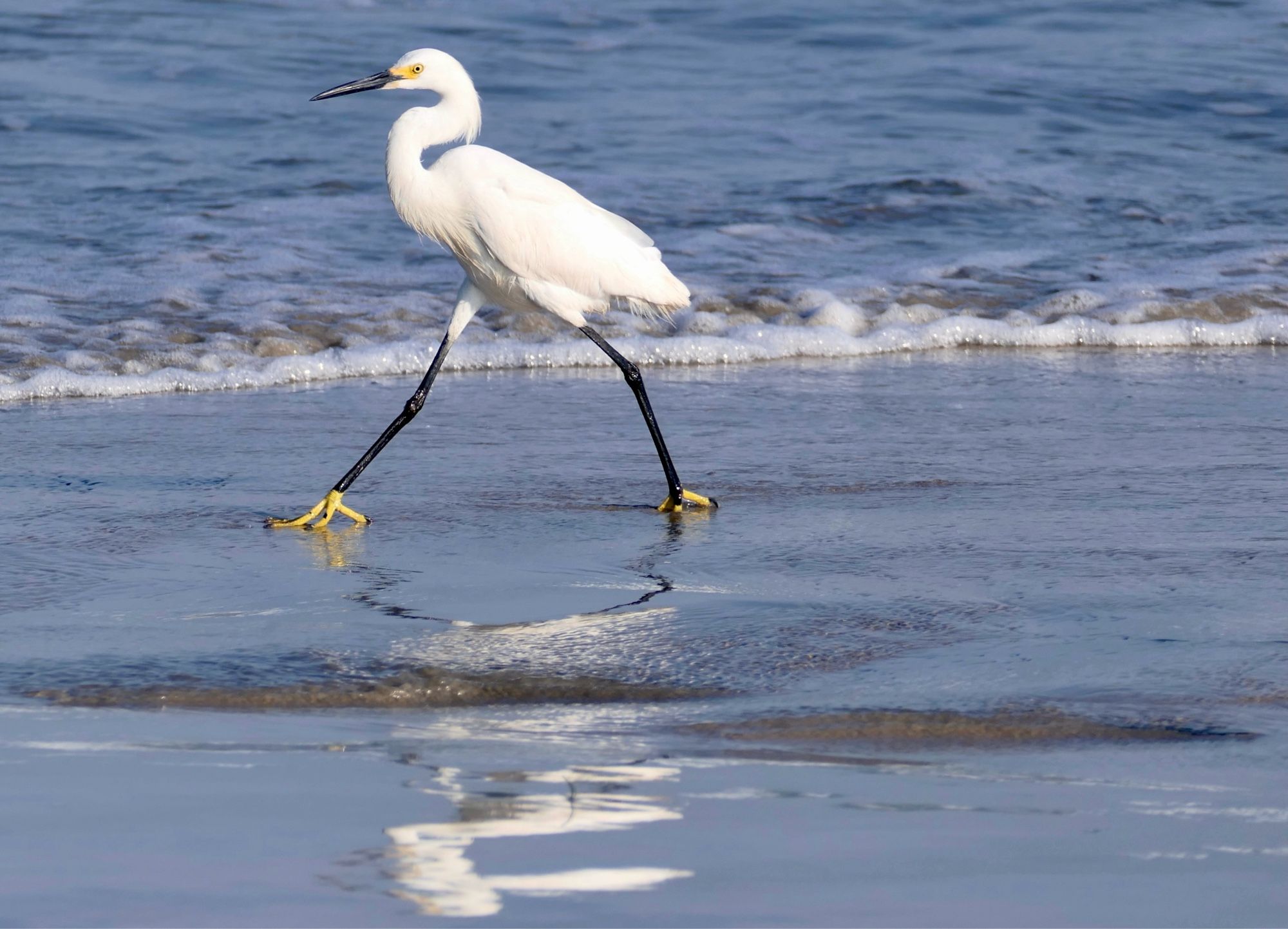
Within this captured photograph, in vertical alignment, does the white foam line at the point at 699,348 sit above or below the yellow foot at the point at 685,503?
above

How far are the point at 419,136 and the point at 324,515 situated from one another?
126 centimetres

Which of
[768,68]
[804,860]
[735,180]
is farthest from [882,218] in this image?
[804,860]

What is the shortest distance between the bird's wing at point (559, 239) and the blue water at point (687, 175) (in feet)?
6.68

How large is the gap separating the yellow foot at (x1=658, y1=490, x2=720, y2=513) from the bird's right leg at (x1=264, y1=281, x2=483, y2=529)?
816mm

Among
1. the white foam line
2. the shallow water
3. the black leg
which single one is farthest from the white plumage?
the white foam line

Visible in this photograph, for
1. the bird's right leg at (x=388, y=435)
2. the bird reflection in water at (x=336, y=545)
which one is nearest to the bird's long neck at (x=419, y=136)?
the bird's right leg at (x=388, y=435)

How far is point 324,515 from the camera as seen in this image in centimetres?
485

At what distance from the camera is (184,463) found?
18.2 feet

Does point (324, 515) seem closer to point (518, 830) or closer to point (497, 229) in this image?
point (497, 229)

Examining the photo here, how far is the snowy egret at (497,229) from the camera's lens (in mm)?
5242

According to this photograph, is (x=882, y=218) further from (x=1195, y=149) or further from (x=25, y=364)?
(x=25, y=364)

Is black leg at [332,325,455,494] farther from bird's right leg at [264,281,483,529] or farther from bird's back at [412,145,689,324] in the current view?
bird's back at [412,145,689,324]

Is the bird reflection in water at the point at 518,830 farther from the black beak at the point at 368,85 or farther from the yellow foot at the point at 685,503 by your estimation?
the black beak at the point at 368,85

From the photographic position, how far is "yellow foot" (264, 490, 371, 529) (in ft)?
15.7
